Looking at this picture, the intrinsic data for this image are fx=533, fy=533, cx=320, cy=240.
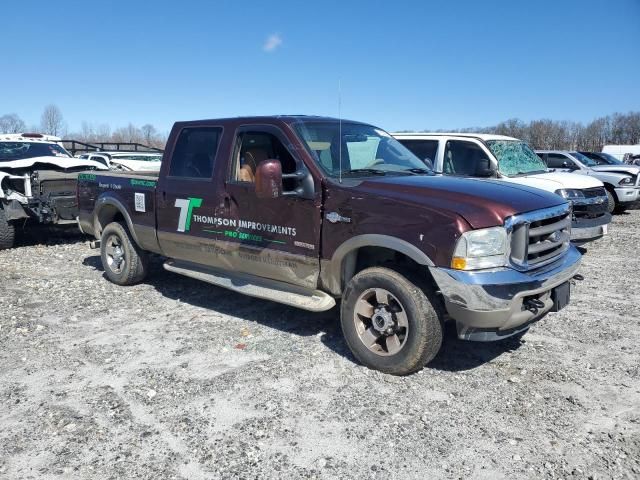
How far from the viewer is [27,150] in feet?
33.6

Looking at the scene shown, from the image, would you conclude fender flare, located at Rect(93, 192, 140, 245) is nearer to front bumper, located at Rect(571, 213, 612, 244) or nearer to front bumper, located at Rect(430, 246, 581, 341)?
front bumper, located at Rect(430, 246, 581, 341)

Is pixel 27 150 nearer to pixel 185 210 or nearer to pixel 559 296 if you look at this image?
pixel 185 210

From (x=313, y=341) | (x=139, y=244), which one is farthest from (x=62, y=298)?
(x=313, y=341)

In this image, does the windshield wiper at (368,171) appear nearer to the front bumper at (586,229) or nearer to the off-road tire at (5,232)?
the front bumper at (586,229)

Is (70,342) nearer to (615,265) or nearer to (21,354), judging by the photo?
(21,354)

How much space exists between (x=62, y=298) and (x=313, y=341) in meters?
3.27

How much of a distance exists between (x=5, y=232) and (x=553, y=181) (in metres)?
8.89

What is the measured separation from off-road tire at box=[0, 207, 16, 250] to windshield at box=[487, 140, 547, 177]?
7985mm

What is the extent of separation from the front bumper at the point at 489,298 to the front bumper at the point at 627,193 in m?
12.0

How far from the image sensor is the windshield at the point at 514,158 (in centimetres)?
849

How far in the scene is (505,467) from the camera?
2.96m

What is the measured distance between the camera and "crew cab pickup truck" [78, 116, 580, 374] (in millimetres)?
3648

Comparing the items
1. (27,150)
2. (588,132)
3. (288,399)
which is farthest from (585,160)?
(588,132)

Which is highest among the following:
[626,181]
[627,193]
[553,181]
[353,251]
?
[553,181]
